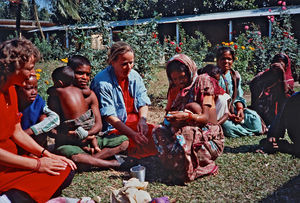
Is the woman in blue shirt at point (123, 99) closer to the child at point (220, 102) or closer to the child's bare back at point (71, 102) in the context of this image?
the child's bare back at point (71, 102)

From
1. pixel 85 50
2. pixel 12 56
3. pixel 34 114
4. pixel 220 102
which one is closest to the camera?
pixel 12 56

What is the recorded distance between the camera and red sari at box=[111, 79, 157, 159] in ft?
13.6

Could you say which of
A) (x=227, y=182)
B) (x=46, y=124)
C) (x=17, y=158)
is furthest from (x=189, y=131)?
Answer: (x=17, y=158)

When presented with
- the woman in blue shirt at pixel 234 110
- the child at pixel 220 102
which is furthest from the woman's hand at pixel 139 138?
the woman in blue shirt at pixel 234 110

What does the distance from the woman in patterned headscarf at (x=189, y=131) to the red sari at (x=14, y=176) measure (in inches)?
48.6

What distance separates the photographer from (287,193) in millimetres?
3080

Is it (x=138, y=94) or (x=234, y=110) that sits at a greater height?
(x=138, y=94)

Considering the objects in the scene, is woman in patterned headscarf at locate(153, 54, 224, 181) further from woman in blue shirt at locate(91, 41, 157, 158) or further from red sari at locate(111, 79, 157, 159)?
red sari at locate(111, 79, 157, 159)

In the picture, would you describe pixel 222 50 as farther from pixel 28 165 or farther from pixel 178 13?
pixel 178 13

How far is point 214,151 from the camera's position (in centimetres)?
345

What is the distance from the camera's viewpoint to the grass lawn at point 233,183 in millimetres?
3051

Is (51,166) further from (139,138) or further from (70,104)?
(139,138)

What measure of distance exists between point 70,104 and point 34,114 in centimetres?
44

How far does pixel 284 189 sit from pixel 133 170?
62.3 inches
